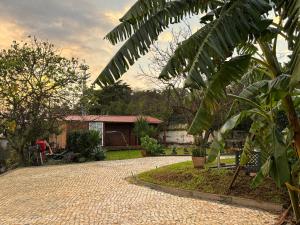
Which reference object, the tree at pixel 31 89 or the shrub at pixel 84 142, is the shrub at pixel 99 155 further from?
the tree at pixel 31 89

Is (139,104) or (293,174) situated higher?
(139,104)

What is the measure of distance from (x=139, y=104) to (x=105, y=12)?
34236 mm

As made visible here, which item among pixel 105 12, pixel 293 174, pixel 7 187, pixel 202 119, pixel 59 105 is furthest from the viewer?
pixel 59 105

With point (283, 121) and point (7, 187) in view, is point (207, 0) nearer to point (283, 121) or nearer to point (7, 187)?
point (283, 121)

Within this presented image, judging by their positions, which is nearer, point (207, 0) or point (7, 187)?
point (207, 0)

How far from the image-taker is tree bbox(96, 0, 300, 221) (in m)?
4.84

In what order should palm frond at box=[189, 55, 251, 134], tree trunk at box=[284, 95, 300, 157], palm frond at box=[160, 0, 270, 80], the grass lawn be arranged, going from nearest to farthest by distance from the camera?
palm frond at box=[160, 0, 270, 80]
palm frond at box=[189, 55, 251, 134]
tree trunk at box=[284, 95, 300, 157]
the grass lawn

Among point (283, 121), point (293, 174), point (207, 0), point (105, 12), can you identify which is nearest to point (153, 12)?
point (207, 0)

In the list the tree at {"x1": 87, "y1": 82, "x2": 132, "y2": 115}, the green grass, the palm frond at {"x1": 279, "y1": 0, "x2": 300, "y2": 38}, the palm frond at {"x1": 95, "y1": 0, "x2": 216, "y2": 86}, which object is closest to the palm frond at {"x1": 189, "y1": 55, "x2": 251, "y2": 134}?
the palm frond at {"x1": 279, "y1": 0, "x2": 300, "y2": 38}

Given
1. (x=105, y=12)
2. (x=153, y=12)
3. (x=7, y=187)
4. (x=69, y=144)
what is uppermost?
(x=105, y=12)

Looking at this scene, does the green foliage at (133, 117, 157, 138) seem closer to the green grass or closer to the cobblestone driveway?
the green grass

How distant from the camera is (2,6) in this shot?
15.9m

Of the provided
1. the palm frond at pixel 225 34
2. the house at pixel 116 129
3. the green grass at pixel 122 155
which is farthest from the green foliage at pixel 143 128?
the palm frond at pixel 225 34

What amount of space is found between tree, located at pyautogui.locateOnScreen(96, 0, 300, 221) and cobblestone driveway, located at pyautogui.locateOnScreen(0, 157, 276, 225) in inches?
93.5
